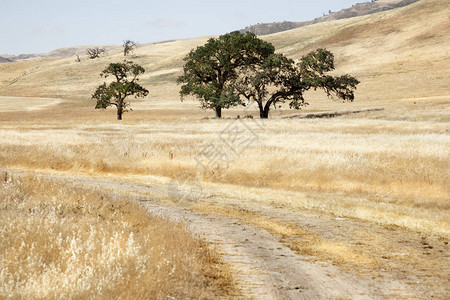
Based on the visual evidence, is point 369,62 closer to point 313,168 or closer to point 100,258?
point 313,168

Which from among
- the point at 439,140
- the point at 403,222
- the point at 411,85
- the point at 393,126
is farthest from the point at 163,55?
the point at 403,222

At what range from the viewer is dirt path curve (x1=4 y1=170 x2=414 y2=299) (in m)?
6.71

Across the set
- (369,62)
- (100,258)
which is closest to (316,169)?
(100,258)

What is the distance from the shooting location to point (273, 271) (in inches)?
303

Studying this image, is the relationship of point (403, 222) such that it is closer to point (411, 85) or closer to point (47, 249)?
point (47, 249)

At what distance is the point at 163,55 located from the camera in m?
177

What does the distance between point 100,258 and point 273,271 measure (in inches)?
114

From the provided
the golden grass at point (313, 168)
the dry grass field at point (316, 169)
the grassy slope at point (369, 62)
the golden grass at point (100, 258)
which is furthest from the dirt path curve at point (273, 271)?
the grassy slope at point (369, 62)

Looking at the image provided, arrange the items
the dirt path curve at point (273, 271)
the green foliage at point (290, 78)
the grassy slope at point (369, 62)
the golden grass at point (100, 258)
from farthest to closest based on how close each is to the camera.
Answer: the grassy slope at point (369, 62), the green foliage at point (290, 78), the dirt path curve at point (273, 271), the golden grass at point (100, 258)

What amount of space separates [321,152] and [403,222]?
10.8 meters

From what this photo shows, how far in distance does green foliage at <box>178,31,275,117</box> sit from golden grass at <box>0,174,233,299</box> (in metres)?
43.8

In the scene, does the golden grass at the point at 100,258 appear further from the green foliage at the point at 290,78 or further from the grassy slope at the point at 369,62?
the grassy slope at the point at 369,62

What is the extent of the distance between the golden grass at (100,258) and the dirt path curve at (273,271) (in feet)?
1.38

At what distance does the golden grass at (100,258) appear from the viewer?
223 inches
